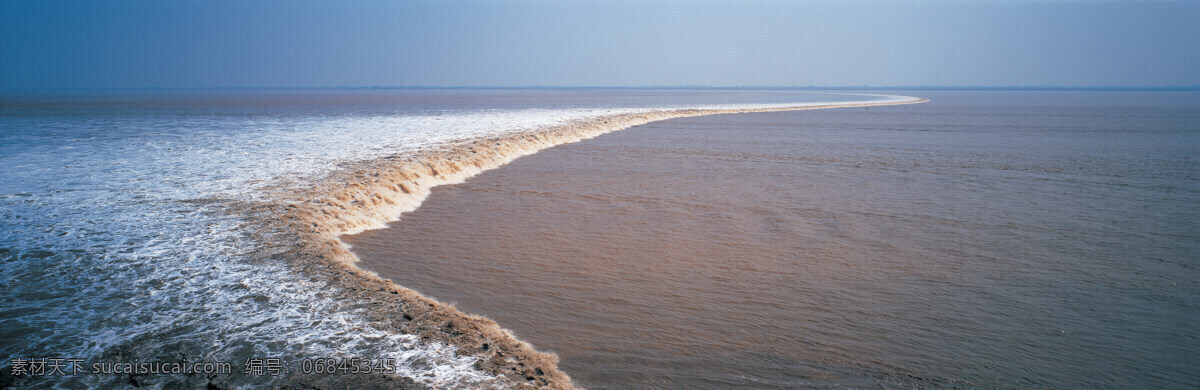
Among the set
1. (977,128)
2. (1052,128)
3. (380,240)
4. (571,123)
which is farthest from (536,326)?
(1052,128)

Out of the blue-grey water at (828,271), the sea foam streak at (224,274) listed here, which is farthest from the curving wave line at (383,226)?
the blue-grey water at (828,271)

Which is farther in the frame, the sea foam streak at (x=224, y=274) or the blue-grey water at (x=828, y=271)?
the blue-grey water at (x=828, y=271)

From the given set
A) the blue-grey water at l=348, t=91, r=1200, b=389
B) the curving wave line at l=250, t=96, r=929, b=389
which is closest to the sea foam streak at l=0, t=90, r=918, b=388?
the curving wave line at l=250, t=96, r=929, b=389

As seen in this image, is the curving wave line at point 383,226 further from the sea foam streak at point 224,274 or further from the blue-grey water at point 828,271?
the blue-grey water at point 828,271

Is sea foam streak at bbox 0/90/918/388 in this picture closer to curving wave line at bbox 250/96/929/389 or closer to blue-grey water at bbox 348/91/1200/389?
curving wave line at bbox 250/96/929/389

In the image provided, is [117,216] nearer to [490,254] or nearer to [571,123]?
[490,254]
